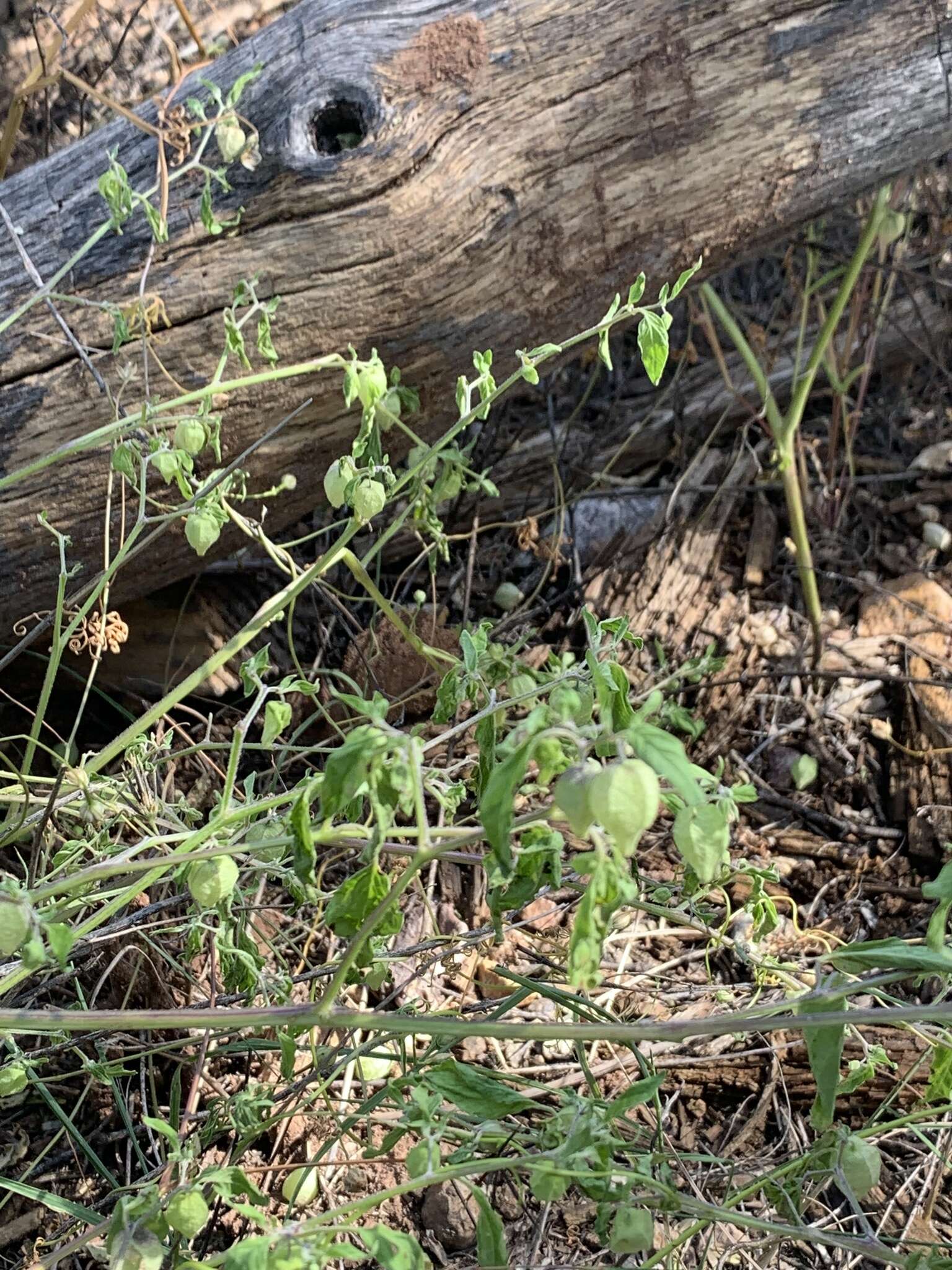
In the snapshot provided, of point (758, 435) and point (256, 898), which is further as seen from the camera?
point (758, 435)

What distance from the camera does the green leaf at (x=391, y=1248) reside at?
2.74 ft

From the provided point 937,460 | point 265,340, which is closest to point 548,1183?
point 265,340

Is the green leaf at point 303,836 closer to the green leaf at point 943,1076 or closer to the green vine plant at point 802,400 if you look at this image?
the green leaf at point 943,1076

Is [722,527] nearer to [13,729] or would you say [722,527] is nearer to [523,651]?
[523,651]

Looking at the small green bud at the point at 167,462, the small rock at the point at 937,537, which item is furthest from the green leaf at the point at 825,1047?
the small rock at the point at 937,537

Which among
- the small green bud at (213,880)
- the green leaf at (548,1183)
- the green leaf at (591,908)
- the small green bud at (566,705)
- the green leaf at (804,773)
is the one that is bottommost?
the green leaf at (804,773)

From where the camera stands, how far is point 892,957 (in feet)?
2.91

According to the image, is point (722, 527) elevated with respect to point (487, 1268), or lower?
lower

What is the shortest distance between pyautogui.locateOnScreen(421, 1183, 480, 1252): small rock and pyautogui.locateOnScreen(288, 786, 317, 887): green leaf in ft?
2.24

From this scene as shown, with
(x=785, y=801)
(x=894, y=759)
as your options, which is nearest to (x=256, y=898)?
(x=785, y=801)

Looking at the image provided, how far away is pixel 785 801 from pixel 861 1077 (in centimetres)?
90

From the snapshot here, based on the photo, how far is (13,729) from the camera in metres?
1.98

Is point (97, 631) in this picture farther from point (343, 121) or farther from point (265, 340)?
point (343, 121)

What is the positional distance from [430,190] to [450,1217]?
4.94 ft
